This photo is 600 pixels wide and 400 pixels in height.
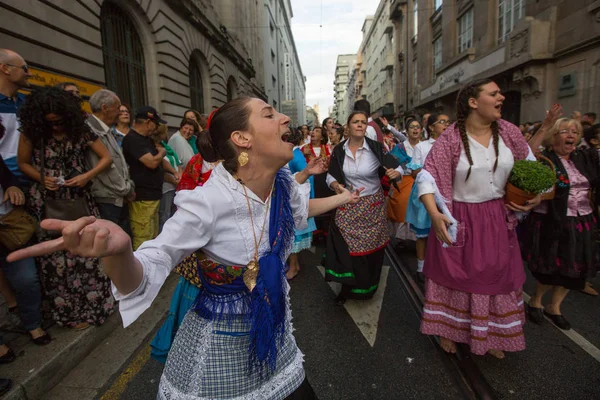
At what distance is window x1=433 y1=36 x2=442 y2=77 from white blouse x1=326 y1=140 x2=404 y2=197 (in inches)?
935

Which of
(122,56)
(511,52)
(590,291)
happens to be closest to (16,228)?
(590,291)

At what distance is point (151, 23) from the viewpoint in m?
10.6

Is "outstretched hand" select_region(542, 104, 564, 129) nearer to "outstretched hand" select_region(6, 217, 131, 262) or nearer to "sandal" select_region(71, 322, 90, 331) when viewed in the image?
"outstretched hand" select_region(6, 217, 131, 262)

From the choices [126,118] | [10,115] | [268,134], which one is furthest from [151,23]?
[268,134]

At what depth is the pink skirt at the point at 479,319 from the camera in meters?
2.67

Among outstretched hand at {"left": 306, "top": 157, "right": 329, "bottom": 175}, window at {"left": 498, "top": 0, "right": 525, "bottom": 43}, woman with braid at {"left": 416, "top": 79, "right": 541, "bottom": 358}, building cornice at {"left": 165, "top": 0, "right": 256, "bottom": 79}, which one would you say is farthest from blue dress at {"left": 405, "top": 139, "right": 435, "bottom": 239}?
window at {"left": 498, "top": 0, "right": 525, "bottom": 43}

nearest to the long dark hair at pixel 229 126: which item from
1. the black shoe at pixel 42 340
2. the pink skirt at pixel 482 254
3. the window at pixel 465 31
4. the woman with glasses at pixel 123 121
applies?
the pink skirt at pixel 482 254

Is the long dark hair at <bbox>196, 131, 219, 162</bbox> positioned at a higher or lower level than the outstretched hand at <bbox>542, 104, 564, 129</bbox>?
lower

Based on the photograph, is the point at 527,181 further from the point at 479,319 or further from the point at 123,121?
the point at 123,121

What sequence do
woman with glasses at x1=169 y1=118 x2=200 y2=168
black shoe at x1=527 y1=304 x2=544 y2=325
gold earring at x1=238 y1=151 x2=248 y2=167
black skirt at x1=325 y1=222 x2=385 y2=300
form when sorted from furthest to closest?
1. woman with glasses at x1=169 y1=118 x2=200 y2=168
2. black skirt at x1=325 y1=222 x2=385 y2=300
3. black shoe at x1=527 y1=304 x2=544 y2=325
4. gold earring at x1=238 y1=151 x2=248 y2=167

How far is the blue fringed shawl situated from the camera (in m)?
1.51

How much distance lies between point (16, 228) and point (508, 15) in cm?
1938

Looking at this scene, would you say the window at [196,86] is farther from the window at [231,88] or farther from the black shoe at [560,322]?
the black shoe at [560,322]

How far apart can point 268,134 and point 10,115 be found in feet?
9.23
